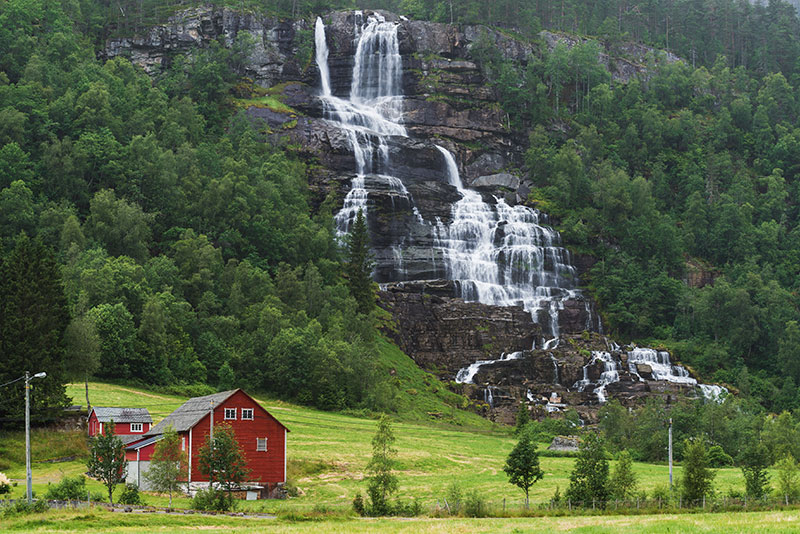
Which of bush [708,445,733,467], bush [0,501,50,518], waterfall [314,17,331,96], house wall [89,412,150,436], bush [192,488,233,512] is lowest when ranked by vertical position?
bush [708,445,733,467]

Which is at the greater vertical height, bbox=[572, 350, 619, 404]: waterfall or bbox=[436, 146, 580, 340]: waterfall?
bbox=[436, 146, 580, 340]: waterfall

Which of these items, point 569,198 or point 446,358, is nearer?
point 446,358

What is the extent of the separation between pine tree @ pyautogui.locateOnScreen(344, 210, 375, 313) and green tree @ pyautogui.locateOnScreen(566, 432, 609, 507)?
75130 mm

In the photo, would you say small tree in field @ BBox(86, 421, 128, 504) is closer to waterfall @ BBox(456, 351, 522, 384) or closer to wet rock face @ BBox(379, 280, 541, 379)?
waterfall @ BBox(456, 351, 522, 384)

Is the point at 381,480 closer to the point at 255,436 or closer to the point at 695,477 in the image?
the point at 255,436

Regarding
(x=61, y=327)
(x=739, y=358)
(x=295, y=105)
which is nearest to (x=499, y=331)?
(x=739, y=358)

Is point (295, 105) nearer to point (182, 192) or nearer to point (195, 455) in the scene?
point (182, 192)

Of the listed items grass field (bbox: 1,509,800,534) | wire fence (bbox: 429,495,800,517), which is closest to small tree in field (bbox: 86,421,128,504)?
grass field (bbox: 1,509,800,534)

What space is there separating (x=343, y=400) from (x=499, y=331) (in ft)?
117

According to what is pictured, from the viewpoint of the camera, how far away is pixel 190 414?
7012cm

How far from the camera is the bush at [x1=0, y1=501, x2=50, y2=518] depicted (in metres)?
46.0

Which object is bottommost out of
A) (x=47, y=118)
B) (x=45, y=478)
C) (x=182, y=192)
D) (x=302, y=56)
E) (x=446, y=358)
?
(x=45, y=478)

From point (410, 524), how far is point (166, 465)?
62.6 feet

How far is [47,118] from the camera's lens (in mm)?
134875
